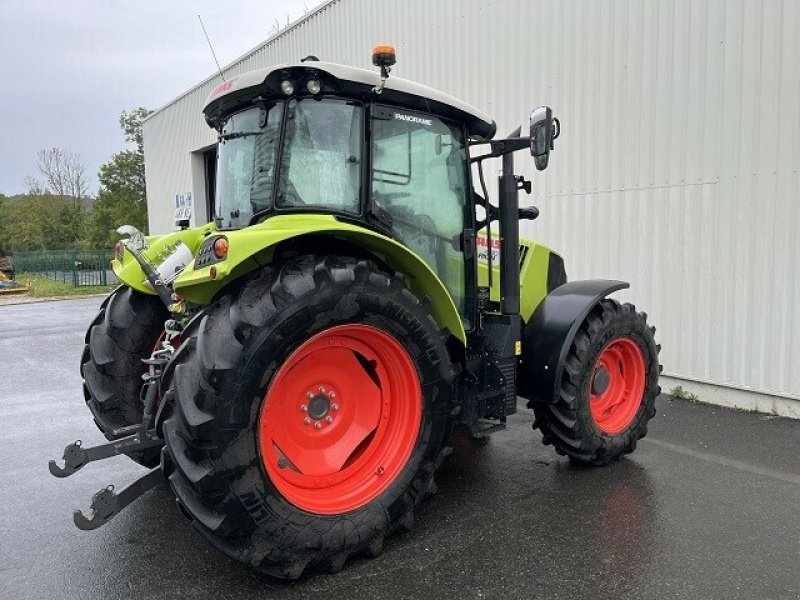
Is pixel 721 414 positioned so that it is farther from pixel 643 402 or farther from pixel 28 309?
pixel 28 309

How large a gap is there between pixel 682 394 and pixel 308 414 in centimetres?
441

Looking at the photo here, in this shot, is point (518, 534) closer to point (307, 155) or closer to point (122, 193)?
point (307, 155)

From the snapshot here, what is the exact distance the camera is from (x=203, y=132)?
1577 cm

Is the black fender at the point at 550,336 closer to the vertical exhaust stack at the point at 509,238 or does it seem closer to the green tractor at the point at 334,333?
the green tractor at the point at 334,333

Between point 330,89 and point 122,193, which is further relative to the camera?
point 122,193

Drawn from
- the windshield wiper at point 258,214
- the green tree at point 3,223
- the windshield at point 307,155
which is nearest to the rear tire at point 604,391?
the windshield at point 307,155

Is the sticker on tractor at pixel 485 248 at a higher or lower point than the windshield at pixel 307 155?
lower

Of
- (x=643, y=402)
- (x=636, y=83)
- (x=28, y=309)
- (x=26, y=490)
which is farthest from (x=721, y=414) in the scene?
(x=28, y=309)

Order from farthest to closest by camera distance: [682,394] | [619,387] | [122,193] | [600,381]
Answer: [122,193], [682,394], [619,387], [600,381]

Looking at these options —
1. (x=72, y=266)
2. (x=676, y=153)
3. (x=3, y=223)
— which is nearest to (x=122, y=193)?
(x=72, y=266)

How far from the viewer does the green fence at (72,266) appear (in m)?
26.1

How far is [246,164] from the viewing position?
338 centimetres

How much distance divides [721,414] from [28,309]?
1805 cm

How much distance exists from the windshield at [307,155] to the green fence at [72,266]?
24.1 meters
